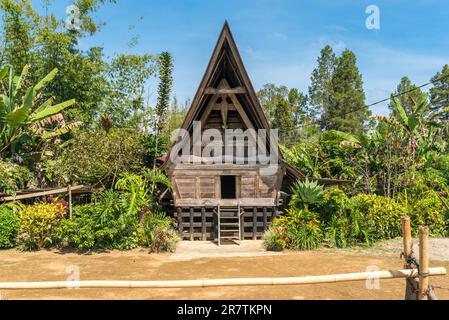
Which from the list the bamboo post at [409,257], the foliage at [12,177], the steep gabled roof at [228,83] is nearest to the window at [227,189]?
the steep gabled roof at [228,83]

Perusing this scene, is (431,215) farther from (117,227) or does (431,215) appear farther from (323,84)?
(323,84)

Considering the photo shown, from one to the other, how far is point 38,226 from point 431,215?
14.2 m

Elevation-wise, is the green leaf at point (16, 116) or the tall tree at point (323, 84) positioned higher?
the tall tree at point (323, 84)

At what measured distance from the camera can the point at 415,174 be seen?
61.4ft

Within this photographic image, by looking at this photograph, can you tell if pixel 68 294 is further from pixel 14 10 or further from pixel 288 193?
pixel 14 10

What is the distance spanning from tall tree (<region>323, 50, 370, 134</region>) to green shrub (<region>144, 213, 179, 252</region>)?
34.2 m

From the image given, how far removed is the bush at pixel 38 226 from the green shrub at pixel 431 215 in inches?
508

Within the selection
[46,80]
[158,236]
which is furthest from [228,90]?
[46,80]

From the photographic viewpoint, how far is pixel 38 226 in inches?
515

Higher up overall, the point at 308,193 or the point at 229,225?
the point at 308,193

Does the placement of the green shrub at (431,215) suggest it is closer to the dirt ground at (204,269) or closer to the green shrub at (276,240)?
the dirt ground at (204,269)

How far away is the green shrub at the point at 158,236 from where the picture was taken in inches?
515

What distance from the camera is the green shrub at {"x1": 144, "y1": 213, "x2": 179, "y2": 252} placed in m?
13.1

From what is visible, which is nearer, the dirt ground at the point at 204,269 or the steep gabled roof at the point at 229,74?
the dirt ground at the point at 204,269
